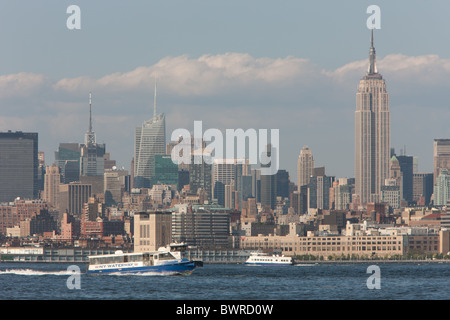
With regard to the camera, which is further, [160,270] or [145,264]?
[145,264]

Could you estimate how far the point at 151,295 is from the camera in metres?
79.8

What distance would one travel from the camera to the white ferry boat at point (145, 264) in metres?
115

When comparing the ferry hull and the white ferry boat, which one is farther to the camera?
the white ferry boat

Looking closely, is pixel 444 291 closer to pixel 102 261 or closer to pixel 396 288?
pixel 396 288

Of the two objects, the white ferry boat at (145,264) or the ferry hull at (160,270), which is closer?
the ferry hull at (160,270)

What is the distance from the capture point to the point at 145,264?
11544cm

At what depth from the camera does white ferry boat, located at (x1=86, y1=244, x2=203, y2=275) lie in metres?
115
